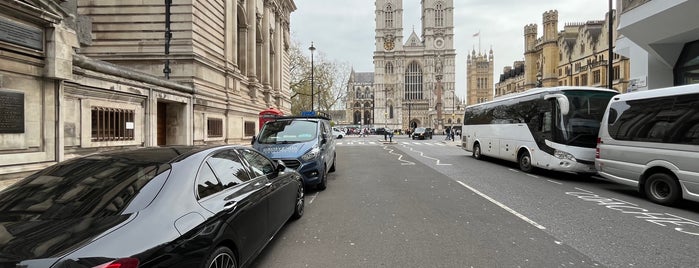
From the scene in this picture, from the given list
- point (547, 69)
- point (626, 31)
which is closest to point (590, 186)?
point (626, 31)

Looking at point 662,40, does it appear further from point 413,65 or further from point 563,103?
point 413,65

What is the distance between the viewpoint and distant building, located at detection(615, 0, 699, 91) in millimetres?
11227

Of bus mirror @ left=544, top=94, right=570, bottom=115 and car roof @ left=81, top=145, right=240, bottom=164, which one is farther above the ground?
bus mirror @ left=544, top=94, right=570, bottom=115

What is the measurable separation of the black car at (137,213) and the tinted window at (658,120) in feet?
26.3

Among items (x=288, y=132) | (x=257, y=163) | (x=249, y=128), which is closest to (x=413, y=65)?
(x=249, y=128)

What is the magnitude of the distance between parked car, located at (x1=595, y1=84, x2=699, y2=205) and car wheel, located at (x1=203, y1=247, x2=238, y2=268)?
8.05 m

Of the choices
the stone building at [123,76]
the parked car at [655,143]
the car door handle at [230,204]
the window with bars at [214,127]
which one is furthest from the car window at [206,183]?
the window with bars at [214,127]

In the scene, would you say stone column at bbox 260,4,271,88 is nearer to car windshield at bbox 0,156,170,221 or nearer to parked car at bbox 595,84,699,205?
parked car at bbox 595,84,699,205

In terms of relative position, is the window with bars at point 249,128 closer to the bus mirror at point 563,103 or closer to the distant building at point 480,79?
the bus mirror at point 563,103

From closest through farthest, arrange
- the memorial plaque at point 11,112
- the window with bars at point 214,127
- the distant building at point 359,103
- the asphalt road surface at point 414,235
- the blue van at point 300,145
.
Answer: the asphalt road surface at point 414,235 < the memorial plaque at point 11,112 < the blue van at point 300,145 < the window with bars at point 214,127 < the distant building at point 359,103

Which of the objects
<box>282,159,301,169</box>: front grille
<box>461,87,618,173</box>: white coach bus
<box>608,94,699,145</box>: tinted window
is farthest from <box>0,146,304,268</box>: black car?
<box>461,87,618,173</box>: white coach bus

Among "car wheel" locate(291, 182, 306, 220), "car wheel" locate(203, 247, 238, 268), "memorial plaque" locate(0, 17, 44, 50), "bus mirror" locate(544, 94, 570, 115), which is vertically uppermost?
"memorial plaque" locate(0, 17, 44, 50)

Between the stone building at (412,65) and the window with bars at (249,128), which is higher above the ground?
the stone building at (412,65)

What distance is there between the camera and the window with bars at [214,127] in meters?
15.7
